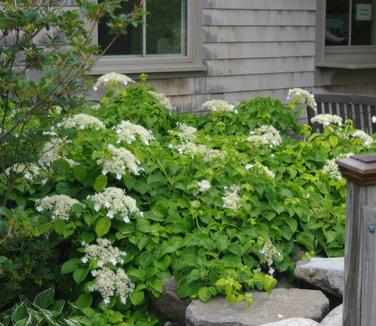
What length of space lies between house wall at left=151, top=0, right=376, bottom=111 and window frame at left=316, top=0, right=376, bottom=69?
92 millimetres

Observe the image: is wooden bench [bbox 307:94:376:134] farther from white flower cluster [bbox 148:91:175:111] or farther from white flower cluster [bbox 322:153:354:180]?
white flower cluster [bbox 322:153:354:180]

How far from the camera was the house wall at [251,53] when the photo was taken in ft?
25.2

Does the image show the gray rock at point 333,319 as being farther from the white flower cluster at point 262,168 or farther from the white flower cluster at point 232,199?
the white flower cluster at point 262,168

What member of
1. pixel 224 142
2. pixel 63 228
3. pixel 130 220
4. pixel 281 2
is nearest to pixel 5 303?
pixel 63 228

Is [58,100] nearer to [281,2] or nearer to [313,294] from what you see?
[313,294]

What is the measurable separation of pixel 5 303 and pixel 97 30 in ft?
11.1

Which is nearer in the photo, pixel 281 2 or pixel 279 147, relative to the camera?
pixel 279 147

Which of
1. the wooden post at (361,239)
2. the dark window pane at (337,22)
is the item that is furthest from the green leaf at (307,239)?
the dark window pane at (337,22)

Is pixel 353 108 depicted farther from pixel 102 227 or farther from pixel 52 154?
pixel 102 227

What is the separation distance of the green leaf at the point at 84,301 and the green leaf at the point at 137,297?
208 mm

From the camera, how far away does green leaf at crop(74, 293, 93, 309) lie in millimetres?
3881

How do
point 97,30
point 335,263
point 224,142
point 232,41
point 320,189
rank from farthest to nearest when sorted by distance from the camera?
point 232,41 < point 97,30 < point 224,142 < point 320,189 < point 335,263

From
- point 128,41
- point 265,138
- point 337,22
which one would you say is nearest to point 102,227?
point 265,138

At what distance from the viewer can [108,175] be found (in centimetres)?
429
